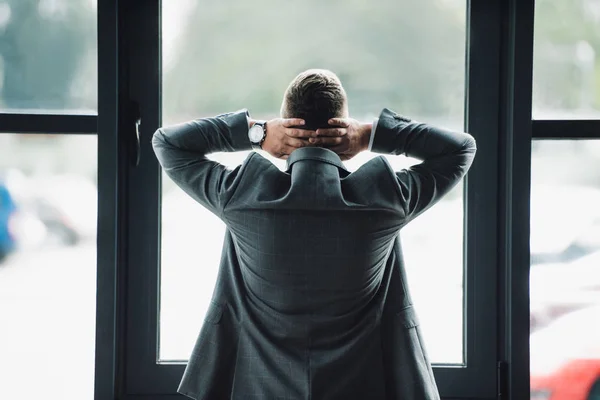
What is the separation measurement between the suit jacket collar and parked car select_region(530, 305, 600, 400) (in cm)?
86

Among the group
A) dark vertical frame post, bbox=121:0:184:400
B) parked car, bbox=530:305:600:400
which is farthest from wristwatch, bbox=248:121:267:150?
parked car, bbox=530:305:600:400

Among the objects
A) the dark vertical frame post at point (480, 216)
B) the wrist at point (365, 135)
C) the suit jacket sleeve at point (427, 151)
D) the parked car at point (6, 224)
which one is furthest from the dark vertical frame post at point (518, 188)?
the parked car at point (6, 224)

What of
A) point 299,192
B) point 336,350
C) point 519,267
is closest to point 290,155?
point 299,192

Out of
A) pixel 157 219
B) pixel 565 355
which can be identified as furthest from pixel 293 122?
pixel 565 355

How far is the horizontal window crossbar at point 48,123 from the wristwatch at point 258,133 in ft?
1.77

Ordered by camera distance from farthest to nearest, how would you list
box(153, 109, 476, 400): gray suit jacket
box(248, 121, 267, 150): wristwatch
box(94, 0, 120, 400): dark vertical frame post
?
box(94, 0, 120, 400): dark vertical frame post, box(248, 121, 267, 150): wristwatch, box(153, 109, 476, 400): gray suit jacket

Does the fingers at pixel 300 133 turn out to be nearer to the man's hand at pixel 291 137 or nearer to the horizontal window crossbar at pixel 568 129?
the man's hand at pixel 291 137

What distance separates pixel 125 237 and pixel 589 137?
1.26m

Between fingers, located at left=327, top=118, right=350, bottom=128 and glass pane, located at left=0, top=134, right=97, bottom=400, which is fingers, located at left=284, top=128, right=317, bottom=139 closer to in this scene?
fingers, located at left=327, top=118, right=350, bottom=128

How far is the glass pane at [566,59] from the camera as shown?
1.61 m

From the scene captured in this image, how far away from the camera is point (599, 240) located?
1.64 meters

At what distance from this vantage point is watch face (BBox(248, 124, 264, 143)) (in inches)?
49.3

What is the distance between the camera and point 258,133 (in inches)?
49.4

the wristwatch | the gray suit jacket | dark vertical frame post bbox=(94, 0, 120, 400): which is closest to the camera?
the gray suit jacket
